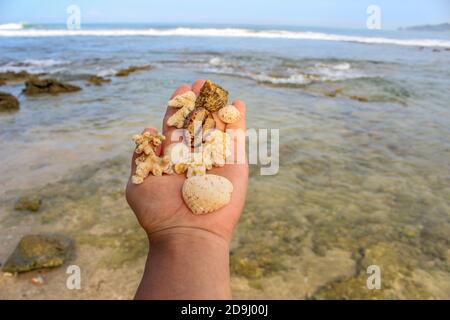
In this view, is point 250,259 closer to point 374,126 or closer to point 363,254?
point 363,254

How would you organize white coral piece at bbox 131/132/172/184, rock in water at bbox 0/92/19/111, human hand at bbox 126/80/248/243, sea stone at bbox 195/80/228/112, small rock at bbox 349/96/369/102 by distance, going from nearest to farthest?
human hand at bbox 126/80/248/243
white coral piece at bbox 131/132/172/184
sea stone at bbox 195/80/228/112
rock in water at bbox 0/92/19/111
small rock at bbox 349/96/369/102

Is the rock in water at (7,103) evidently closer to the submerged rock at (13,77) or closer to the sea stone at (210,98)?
the submerged rock at (13,77)

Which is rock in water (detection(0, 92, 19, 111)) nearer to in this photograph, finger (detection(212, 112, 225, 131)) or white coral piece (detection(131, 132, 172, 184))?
finger (detection(212, 112, 225, 131))

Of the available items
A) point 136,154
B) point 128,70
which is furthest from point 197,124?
point 128,70

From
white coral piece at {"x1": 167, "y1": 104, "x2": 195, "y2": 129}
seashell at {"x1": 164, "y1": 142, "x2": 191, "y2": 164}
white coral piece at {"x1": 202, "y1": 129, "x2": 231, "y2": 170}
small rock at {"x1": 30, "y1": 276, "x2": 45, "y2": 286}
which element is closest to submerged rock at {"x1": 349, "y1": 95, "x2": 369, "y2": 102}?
white coral piece at {"x1": 167, "y1": 104, "x2": 195, "y2": 129}

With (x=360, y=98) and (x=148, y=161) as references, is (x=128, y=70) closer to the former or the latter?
(x=360, y=98)

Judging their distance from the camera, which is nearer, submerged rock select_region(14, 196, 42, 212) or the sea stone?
the sea stone

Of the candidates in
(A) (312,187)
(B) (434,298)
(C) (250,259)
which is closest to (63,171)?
(C) (250,259)
